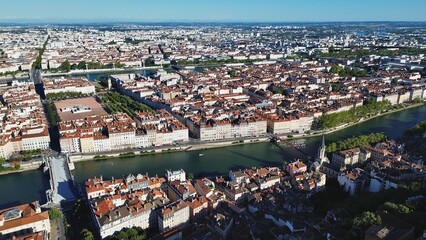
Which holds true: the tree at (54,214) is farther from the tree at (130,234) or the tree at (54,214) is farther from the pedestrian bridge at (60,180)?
the tree at (130,234)

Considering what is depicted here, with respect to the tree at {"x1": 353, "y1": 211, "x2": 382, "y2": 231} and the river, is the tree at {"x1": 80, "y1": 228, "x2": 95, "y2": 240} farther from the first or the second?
Answer: the tree at {"x1": 353, "y1": 211, "x2": 382, "y2": 231}

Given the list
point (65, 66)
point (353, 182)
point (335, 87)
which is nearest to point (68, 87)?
point (65, 66)

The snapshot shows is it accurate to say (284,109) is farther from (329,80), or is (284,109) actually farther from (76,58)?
(76,58)

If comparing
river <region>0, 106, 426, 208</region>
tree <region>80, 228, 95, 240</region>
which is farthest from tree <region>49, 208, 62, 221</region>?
river <region>0, 106, 426, 208</region>

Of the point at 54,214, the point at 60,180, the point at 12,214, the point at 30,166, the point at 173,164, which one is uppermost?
the point at 12,214

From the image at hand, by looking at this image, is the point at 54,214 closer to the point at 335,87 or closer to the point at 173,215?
the point at 173,215
